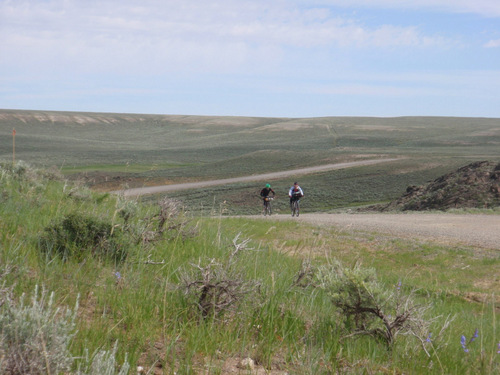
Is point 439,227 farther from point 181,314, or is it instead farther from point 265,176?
point 265,176

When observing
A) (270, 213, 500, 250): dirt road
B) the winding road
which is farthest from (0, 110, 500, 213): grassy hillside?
(270, 213, 500, 250): dirt road

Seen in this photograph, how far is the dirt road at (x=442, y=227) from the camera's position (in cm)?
1555

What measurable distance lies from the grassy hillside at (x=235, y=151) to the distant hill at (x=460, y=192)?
6208mm

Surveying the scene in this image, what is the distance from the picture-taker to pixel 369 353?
11.2 feet

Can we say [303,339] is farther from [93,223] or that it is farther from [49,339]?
[93,223]

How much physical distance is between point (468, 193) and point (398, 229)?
45.0 feet

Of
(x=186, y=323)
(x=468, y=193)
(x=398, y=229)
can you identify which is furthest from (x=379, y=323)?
(x=468, y=193)

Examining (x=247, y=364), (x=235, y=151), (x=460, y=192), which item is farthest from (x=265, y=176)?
(x=247, y=364)

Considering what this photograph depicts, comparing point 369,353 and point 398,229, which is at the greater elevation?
point 369,353

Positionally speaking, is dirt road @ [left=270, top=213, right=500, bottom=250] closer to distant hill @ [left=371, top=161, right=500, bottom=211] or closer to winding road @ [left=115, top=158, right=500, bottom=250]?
winding road @ [left=115, top=158, right=500, bottom=250]

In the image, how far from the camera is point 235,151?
9444cm

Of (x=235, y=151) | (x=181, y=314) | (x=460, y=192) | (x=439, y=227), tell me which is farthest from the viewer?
(x=235, y=151)

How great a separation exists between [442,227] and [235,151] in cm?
7707

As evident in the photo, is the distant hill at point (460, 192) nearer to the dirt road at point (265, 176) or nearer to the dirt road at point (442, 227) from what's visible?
the dirt road at point (442, 227)
